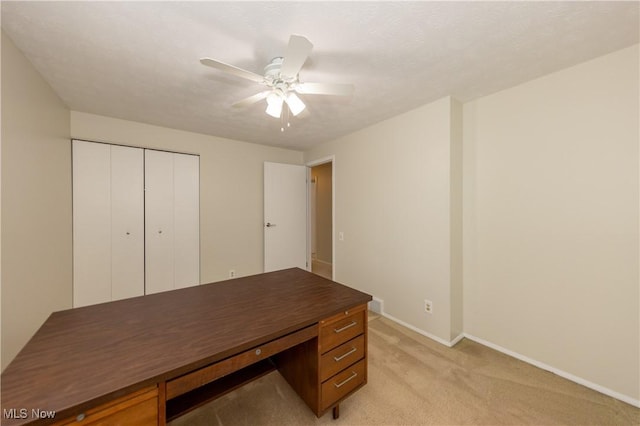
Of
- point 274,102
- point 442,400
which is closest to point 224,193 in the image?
point 274,102

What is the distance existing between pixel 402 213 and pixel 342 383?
173cm

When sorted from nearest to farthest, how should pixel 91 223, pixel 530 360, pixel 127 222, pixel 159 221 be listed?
pixel 530 360 → pixel 91 223 → pixel 127 222 → pixel 159 221

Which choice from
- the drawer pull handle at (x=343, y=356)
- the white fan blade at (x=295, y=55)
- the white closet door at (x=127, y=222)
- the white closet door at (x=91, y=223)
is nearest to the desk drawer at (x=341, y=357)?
the drawer pull handle at (x=343, y=356)

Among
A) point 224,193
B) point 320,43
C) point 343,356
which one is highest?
point 320,43

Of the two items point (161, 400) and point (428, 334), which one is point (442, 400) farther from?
point (161, 400)

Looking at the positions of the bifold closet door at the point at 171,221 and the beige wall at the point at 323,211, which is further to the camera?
the beige wall at the point at 323,211

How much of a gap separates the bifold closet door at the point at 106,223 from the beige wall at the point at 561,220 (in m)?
3.68

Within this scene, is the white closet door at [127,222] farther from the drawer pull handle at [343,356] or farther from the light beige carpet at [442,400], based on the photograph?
the drawer pull handle at [343,356]

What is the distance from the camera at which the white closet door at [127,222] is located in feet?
8.72

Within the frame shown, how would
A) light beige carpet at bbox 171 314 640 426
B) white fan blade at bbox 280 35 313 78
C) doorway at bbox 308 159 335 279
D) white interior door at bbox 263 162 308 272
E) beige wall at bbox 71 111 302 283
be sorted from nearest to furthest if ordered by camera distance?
white fan blade at bbox 280 35 313 78, light beige carpet at bbox 171 314 640 426, beige wall at bbox 71 111 302 283, white interior door at bbox 263 162 308 272, doorway at bbox 308 159 335 279

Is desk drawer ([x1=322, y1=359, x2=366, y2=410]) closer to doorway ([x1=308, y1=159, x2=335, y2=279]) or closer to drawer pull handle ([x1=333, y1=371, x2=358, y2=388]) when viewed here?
drawer pull handle ([x1=333, y1=371, x2=358, y2=388])

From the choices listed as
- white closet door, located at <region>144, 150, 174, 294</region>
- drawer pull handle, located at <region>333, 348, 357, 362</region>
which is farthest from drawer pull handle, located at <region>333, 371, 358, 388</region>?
white closet door, located at <region>144, 150, 174, 294</region>

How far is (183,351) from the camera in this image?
0.89m

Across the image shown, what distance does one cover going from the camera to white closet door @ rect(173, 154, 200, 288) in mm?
3020
